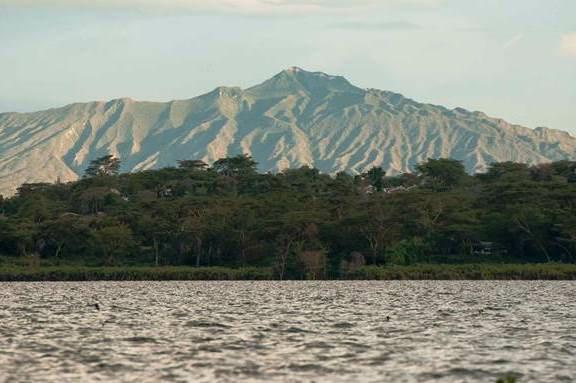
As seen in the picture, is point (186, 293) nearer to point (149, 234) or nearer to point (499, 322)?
point (499, 322)

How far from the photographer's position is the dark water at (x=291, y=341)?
119ft

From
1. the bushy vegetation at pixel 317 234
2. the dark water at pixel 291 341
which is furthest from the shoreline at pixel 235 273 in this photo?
the dark water at pixel 291 341

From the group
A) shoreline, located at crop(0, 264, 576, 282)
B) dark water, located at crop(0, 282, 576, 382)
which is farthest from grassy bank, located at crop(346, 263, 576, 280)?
dark water, located at crop(0, 282, 576, 382)

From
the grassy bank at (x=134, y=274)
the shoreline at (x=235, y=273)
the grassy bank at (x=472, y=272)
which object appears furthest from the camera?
the grassy bank at (x=134, y=274)

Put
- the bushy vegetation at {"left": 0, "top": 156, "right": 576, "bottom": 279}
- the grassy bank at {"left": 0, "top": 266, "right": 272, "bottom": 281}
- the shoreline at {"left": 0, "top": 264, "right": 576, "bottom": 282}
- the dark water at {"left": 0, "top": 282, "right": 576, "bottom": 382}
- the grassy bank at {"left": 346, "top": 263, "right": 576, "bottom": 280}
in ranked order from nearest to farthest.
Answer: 1. the dark water at {"left": 0, "top": 282, "right": 576, "bottom": 382}
2. the grassy bank at {"left": 346, "top": 263, "right": 576, "bottom": 280}
3. the shoreline at {"left": 0, "top": 264, "right": 576, "bottom": 282}
4. the grassy bank at {"left": 0, "top": 266, "right": 272, "bottom": 281}
5. the bushy vegetation at {"left": 0, "top": 156, "right": 576, "bottom": 279}

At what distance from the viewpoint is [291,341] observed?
4681cm

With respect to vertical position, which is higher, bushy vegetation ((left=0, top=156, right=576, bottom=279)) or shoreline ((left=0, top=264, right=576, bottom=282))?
bushy vegetation ((left=0, top=156, right=576, bottom=279))

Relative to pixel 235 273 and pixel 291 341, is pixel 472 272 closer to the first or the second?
pixel 235 273

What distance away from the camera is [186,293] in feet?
328

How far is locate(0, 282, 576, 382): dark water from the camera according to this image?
36.4 metres

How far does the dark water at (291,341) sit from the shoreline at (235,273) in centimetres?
5903

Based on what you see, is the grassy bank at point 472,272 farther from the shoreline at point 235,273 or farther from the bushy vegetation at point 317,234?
the bushy vegetation at point 317,234

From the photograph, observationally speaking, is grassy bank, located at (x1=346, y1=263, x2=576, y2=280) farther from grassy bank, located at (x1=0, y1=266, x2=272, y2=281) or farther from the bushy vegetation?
grassy bank, located at (x1=0, y1=266, x2=272, y2=281)

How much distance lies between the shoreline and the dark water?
59029mm
